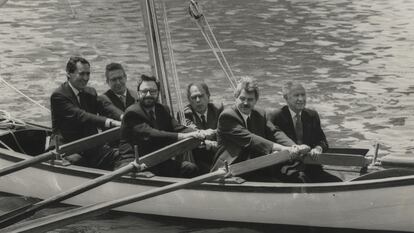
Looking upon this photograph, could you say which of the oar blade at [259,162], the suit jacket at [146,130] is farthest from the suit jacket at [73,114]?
the oar blade at [259,162]

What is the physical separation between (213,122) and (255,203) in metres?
1.68

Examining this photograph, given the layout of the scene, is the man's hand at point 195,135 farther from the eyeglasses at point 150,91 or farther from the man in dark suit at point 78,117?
the man in dark suit at point 78,117

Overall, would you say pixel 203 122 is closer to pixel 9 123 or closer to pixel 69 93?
pixel 69 93

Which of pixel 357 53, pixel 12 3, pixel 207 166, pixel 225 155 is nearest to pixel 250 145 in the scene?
pixel 225 155

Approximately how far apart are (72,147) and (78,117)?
46cm

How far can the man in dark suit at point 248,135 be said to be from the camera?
8.32 meters

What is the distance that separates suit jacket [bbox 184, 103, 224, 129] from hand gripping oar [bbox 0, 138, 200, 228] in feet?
2.52

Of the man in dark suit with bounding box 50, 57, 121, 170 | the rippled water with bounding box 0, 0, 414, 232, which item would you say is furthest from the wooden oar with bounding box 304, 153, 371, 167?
the man in dark suit with bounding box 50, 57, 121, 170

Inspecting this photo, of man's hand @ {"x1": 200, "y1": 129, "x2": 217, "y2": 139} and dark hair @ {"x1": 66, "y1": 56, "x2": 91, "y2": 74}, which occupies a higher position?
dark hair @ {"x1": 66, "y1": 56, "x2": 91, "y2": 74}

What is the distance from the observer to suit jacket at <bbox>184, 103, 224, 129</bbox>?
959 centimetres

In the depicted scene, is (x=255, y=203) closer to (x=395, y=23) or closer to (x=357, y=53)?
(x=357, y=53)

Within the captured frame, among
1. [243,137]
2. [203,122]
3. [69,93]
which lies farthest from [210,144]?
[69,93]

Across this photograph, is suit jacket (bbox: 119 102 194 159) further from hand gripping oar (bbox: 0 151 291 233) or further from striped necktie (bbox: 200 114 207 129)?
hand gripping oar (bbox: 0 151 291 233)

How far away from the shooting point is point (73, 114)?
951 centimetres
